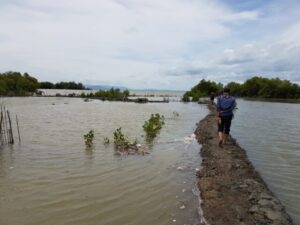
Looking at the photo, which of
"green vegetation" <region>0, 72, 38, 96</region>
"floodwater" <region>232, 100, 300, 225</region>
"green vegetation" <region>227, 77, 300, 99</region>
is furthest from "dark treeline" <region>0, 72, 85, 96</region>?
"floodwater" <region>232, 100, 300, 225</region>

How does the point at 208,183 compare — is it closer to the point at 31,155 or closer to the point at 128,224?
the point at 128,224

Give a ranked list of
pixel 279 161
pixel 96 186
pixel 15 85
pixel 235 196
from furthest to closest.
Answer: pixel 15 85
pixel 279 161
pixel 96 186
pixel 235 196

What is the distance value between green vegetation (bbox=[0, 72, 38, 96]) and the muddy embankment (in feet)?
340

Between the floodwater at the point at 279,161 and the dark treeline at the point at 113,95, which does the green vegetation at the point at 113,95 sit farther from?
the floodwater at the point at 279,161

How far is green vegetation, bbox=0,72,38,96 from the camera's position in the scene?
363ft

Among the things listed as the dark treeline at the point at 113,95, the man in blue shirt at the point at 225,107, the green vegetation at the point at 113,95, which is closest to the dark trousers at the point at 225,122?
the man in blue shirt at the point at 225,107

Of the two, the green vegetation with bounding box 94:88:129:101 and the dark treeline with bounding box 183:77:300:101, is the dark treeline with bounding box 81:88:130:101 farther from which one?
the dark treeline with bounding box 183:77:300:101

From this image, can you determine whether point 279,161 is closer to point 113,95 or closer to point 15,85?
point 113,95

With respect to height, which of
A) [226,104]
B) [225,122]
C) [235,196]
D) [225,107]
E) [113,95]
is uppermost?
[226,104]

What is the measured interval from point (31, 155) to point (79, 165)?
2946 mm

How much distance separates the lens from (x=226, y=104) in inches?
573

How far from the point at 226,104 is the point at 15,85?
120148 mm

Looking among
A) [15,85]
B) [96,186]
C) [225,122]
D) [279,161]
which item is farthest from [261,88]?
[96,186]

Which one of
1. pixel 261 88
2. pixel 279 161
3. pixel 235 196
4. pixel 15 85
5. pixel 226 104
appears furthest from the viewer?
pixel 261 88
